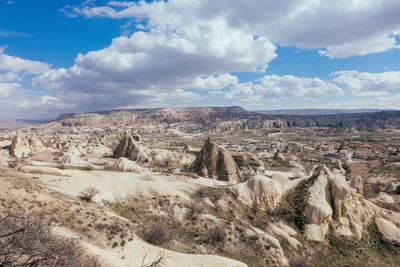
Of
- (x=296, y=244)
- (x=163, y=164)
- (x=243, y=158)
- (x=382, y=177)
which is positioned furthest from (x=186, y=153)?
(x=382, y=177)

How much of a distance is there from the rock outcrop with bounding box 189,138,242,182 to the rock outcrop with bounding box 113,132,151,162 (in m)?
27.3

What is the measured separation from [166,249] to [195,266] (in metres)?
3.22

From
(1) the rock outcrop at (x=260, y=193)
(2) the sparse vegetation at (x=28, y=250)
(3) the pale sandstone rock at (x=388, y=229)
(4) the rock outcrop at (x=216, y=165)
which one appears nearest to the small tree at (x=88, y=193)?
(2) the sparse vegetation at (x=28, y=250)

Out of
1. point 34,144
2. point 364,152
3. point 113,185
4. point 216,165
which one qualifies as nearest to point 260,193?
point 216,165

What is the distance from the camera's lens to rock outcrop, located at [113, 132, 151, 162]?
69375mm

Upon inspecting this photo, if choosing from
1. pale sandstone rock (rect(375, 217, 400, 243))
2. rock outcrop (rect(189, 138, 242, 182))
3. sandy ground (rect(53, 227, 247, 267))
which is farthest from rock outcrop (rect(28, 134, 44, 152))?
pale sandstone rock (rect(375, 217, 400, 243))

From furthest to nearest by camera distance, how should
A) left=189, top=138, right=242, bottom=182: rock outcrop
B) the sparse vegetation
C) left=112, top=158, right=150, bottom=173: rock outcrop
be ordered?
left=189, top=138, right=242, bottom=182: rock outcrop, left=112, top=158, right=150, bottom=173: rock outcrop, the sparse vegetation

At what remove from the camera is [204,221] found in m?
25.6

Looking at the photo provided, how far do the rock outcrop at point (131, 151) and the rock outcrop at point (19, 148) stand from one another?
26.5 m

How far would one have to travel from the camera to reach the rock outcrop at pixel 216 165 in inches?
1807

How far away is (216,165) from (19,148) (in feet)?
201

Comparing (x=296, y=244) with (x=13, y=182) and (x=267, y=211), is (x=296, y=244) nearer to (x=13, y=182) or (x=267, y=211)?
(x=267, y=211)

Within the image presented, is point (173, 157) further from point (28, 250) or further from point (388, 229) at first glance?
point (28, 250)

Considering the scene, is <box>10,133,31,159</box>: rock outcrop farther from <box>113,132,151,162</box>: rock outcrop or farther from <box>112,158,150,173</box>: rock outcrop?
<box>112,158,150,173</box>: rock outcrop
